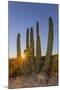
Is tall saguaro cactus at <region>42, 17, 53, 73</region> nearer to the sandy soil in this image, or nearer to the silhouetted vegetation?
the silhouetted vegetation

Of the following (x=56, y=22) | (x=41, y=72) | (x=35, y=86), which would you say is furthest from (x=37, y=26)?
(x=35, y=86)

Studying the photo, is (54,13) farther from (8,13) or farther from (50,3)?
(8,13)

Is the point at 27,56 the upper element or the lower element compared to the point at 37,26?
lower

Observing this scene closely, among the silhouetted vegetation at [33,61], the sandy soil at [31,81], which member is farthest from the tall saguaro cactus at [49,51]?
the sandy soil at [31,81]

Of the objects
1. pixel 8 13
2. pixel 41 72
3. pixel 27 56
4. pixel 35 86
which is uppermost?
pixel 8 13

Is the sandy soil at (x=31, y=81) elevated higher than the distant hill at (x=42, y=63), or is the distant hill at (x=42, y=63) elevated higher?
the distant hill at (x=42, y=63)

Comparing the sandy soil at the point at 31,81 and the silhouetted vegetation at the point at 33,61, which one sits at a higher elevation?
the silhouetted vegetation at the point at 33,61

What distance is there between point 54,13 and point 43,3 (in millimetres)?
155

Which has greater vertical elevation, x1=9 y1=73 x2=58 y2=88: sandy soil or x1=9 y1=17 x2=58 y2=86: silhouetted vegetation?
x1=9 y1=17 x2=58 y2=86: silhouetted vegetation

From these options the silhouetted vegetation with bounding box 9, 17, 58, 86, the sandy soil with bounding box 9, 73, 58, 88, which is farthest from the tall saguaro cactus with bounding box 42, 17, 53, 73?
the sandy soil with bounding box 9, 73, 58, 88

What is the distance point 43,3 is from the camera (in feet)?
6.62

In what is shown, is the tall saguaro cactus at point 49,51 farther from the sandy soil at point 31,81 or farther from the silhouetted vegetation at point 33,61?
the sandy soil at point 31,81

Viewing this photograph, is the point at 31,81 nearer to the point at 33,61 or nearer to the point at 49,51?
the point at 33,61

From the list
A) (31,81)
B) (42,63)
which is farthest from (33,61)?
(31,81)
